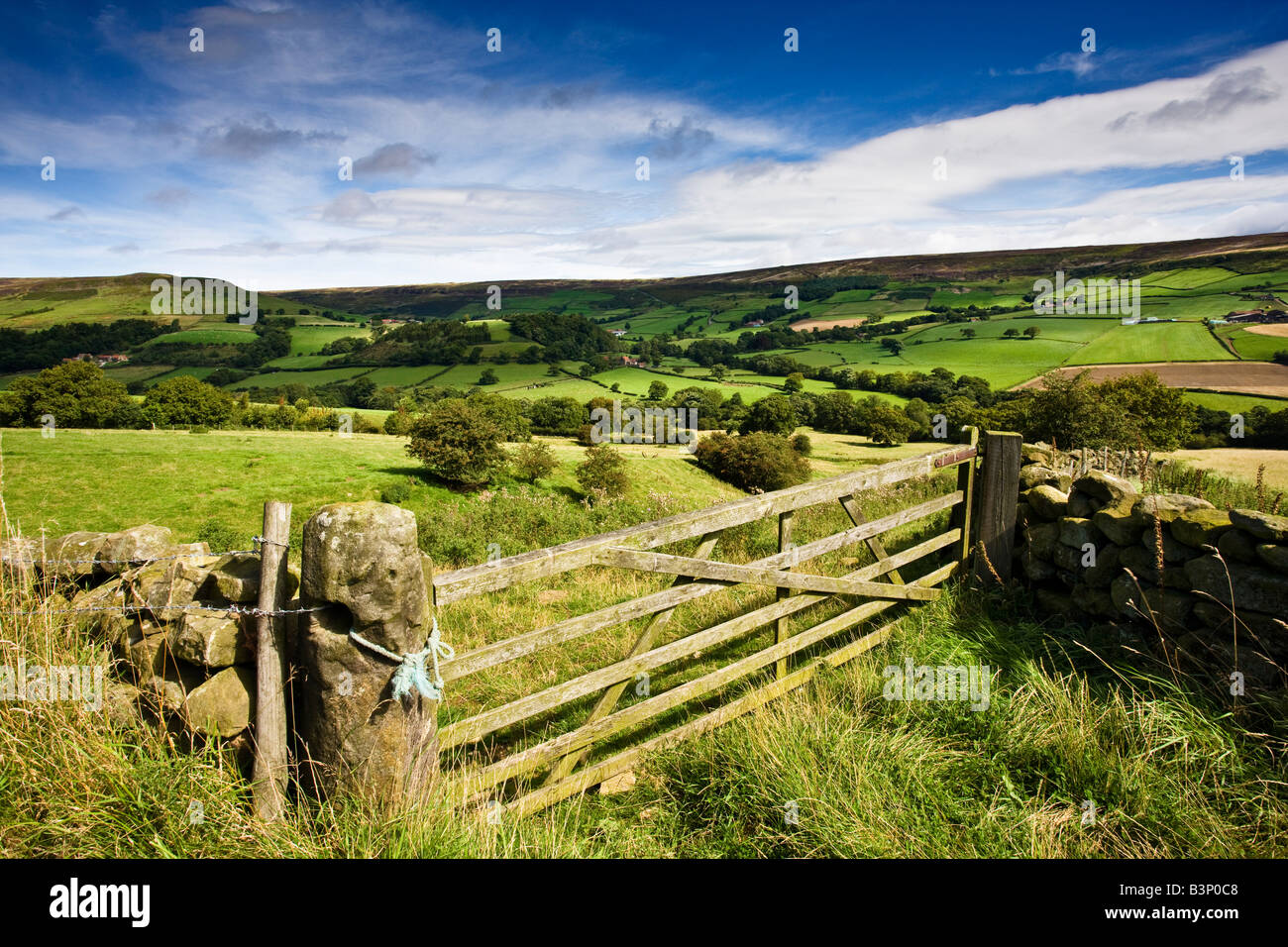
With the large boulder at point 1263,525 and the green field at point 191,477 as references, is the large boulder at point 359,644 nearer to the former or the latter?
the large boulder at point 1263,525

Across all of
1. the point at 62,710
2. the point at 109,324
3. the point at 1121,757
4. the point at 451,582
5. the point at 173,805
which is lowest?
the point at 1121,757

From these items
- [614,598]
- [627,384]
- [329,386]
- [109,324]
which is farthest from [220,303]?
[614,598]

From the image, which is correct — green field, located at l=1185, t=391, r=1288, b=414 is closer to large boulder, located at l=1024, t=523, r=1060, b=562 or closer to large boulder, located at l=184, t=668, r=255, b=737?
large boulder, located at l=1024, t=523, r=1060, b=562

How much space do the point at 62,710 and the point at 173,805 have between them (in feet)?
2.55

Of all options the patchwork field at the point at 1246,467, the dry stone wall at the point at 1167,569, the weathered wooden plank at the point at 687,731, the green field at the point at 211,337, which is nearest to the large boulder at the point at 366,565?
the weathered wooden plank at the point at 687,731

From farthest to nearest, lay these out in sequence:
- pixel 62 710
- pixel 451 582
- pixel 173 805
Answer: 1. pixel 451 582
2. pixel 62 710
3. pixel 173 805

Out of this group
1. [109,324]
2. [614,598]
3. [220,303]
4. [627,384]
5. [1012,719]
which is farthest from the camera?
[220,303]

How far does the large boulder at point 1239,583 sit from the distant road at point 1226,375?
4820 centimetres

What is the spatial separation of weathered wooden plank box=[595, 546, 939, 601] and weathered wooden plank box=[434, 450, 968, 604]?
4.3 inches

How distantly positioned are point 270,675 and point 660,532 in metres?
2.19

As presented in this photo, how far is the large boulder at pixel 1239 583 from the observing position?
3.78 metres

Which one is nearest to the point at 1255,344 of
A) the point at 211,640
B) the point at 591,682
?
the point at 591,682
